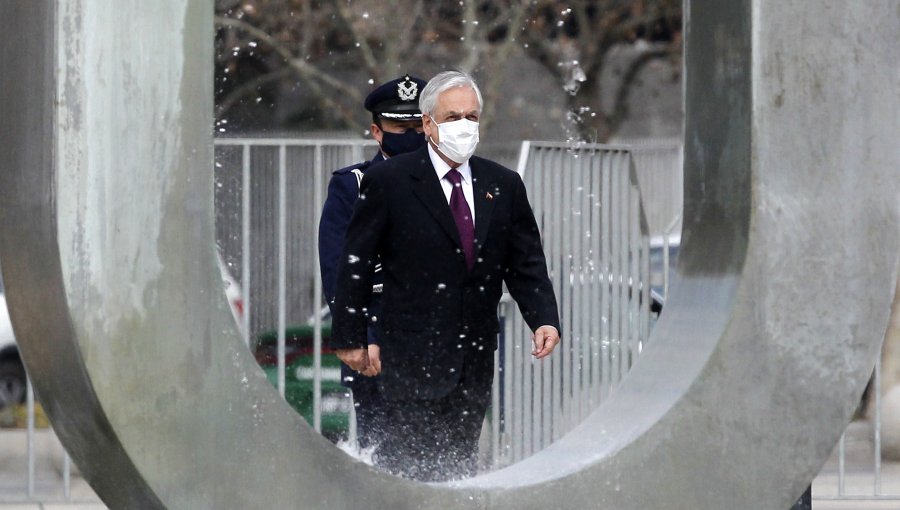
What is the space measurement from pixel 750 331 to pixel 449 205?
3.10ft

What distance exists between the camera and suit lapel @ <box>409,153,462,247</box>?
537 centimetres

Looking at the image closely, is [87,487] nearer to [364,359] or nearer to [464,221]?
[364,359]

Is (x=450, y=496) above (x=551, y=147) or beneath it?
beneath

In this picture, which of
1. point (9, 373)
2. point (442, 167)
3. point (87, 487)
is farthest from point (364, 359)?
point (9, 373)

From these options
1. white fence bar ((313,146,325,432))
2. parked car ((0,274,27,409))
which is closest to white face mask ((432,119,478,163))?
white fence bar ((313,146,325,432))

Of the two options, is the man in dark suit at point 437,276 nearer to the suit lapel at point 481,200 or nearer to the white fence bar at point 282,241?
the suit lapel at point 481,200

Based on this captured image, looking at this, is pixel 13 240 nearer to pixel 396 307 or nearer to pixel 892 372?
pixel 396 307

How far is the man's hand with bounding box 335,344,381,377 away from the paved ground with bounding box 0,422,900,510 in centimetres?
309

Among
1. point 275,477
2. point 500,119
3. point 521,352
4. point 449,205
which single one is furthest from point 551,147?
point 500,119

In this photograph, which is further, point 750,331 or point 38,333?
point 750,331

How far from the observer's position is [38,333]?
4.22m

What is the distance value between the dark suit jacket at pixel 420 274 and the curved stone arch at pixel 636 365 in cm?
49

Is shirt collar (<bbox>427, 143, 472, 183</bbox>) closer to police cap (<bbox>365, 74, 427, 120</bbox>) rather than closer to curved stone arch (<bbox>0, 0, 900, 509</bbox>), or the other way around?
police cap (<bbox>365, 74, 427, 120</bbox>)

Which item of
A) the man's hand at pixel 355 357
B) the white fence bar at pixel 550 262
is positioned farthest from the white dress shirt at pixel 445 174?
the white fence bar at pixel 550 262
